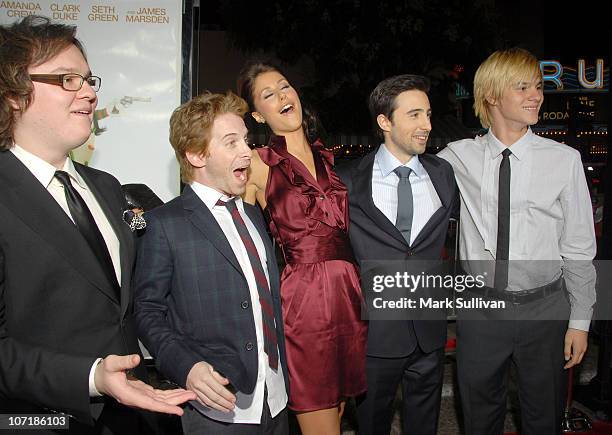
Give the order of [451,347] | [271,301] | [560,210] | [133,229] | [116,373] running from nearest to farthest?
[116,373]
[133,229]
[271,301]
[560,210]
[451,347]

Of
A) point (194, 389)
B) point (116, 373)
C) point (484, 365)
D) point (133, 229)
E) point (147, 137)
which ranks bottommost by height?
point (484, 365)

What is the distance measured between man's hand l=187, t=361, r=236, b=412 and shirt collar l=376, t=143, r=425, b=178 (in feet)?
4.96

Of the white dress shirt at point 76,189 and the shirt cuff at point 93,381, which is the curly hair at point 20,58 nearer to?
the white dress shirt at point 76,189

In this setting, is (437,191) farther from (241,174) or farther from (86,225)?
(86,225)

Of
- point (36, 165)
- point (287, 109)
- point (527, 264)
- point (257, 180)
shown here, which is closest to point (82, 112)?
point (36, 165)

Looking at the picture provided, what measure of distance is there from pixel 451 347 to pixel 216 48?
596 inches

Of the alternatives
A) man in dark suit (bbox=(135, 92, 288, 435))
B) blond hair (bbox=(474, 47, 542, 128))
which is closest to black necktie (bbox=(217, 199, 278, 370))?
man in dark suit (bbox=(135, 92, 288, 435))

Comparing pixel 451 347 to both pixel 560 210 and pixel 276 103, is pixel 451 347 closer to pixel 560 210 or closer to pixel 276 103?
pixel 560 210

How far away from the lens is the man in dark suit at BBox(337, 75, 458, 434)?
9.35 feet

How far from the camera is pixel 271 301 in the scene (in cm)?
231

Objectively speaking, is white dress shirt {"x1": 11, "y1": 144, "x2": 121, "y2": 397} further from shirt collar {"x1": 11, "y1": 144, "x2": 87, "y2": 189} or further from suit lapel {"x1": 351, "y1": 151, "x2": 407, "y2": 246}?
suit lapel {"x1": 351, "y1": 151, "x2": 407, "y2": 246}

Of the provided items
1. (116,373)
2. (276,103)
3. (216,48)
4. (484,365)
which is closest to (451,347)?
(484,365)

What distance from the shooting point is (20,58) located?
1.76 meters

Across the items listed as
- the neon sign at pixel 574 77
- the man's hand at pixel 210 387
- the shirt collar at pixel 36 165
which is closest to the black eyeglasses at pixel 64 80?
the shirt collar at pixel 36 165
